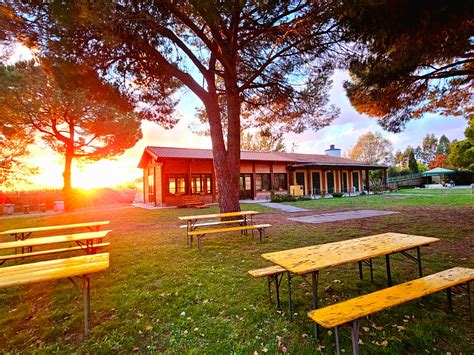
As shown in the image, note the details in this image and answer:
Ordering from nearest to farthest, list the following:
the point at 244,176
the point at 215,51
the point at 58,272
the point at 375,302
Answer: the point at 375,302
the point at 58,272
the point at 215,51
the point at 244,176

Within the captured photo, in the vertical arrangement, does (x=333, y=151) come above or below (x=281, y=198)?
above

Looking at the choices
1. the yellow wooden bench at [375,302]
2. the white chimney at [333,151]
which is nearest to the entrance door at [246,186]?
the white chimney at [333,151]

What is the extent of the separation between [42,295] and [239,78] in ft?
24.9

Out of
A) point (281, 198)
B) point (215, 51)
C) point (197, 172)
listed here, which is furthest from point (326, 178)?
point (215, 51)

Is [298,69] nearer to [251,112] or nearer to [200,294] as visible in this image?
[251,112]

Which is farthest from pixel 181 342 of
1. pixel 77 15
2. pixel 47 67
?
pixel 47 67

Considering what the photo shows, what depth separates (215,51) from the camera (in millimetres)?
6746

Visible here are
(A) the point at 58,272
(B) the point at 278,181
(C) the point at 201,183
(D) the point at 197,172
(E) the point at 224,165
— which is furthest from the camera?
(B) the point at 278,181

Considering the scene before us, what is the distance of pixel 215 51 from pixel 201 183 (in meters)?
11.1

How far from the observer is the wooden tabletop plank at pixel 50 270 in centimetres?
215

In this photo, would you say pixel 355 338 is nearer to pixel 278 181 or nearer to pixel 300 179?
pixel 278 181

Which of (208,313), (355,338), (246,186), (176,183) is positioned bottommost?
(208,313)

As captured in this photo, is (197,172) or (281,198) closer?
(281,198)

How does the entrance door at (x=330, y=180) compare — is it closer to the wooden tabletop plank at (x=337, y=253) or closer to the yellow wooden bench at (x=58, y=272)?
the wooden tabletop plank at (x=337, y=253)
